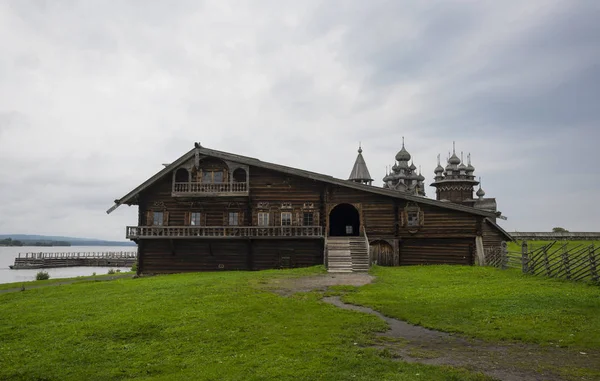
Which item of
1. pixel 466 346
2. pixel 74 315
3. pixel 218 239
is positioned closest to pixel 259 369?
pixel 466 346

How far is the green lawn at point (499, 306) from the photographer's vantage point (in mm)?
12188

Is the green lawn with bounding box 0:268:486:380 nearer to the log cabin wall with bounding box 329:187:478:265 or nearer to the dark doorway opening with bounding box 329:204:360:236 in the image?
the log cabin wall with bounding box 329:187:478:265

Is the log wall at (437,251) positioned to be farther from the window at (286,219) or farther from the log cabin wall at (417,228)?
→ the window at (286,219)

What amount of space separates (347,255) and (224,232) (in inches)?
365

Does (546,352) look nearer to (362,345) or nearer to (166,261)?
(362,345)

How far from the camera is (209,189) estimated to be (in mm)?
34094

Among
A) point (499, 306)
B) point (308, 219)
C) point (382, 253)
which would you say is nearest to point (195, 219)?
point (308, 219)

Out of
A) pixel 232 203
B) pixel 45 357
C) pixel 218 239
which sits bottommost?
pixel 45 357

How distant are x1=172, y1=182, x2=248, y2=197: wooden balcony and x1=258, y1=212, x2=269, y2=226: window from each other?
7.29ft

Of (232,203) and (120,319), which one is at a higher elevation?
(232,203)

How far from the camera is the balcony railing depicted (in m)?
33.1

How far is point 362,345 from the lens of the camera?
1148 centimetres

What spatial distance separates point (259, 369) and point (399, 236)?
25.4m

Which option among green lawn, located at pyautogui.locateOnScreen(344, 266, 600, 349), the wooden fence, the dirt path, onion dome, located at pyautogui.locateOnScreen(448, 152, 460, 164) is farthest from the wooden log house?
onion dome, located at pyautogui.locateOnScreen(448, 152, 460, 164)
